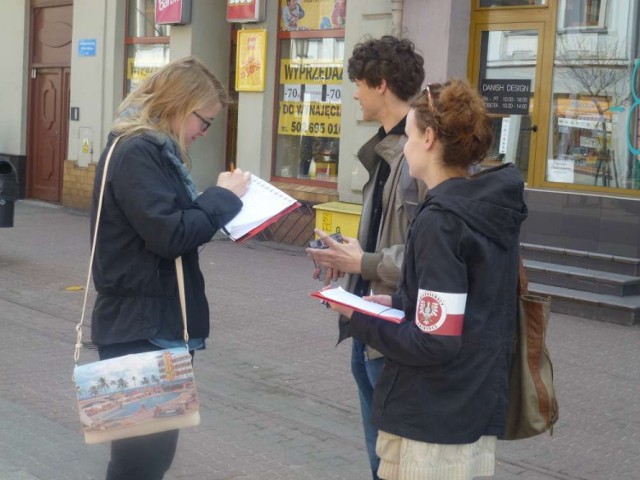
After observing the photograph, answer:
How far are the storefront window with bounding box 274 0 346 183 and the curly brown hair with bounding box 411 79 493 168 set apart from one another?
387 inches

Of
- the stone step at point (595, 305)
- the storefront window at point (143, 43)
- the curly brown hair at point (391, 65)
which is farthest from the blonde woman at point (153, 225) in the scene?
the storefront window at point (143, 43)

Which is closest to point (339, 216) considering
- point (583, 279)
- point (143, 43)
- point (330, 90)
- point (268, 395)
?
point (330, 90)

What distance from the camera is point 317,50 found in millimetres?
12984

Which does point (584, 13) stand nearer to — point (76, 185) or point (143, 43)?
point (143, 43)

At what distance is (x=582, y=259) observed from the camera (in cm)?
959

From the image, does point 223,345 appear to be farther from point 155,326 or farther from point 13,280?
point 155,326

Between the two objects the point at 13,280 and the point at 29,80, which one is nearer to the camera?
the point at 13,280

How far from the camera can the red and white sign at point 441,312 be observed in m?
2.71

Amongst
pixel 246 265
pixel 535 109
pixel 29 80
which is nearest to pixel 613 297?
pixel 535 109

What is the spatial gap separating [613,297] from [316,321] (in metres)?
2.76

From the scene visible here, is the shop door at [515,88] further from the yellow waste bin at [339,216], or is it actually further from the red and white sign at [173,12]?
the red and white sign at [173,12]

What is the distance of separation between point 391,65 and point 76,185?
44.0ft

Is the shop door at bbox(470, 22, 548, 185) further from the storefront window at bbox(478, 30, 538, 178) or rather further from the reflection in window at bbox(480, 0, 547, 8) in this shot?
the reflection in window at bbox(480, 0, 547, 8)

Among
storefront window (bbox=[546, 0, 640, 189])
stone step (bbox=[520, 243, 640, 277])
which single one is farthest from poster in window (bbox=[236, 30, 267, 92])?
stone step (bbox=[520, 243, 640, 277])
